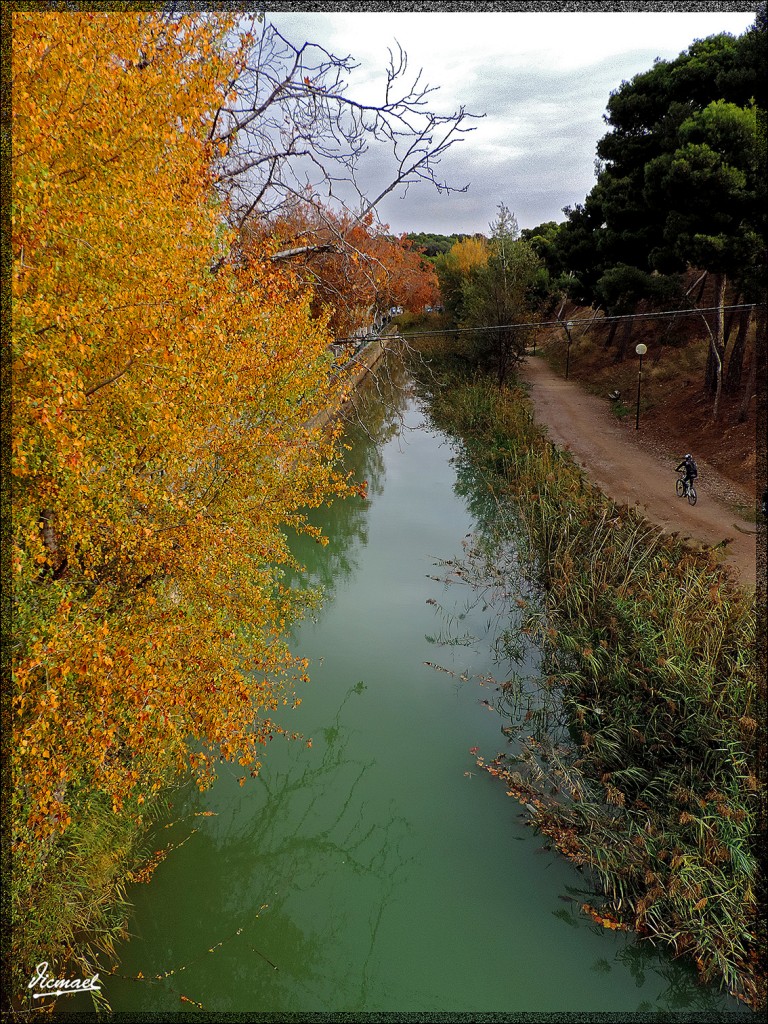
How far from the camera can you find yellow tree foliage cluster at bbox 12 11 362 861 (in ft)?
12.9

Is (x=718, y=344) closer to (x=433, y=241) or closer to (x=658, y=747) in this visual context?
(x=658, y=747)

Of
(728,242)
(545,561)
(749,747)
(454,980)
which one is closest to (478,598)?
(545,561)

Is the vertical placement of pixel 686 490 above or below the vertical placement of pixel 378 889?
above

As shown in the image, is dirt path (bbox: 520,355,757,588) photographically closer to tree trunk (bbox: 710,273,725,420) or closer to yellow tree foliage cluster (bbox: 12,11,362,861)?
tree trunk (bbox: 710,273,725,420)

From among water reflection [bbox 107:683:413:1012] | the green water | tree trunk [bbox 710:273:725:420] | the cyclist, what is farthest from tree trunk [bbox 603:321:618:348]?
water reflection [bbox 107:683:413:1012]

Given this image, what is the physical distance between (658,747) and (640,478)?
10.1m

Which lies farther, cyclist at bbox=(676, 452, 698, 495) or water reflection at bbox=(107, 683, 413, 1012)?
cyclist at bbox=(676, 452, 698, 495)

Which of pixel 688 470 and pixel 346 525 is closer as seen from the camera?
pixel 688 470

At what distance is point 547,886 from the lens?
6227 millimetres

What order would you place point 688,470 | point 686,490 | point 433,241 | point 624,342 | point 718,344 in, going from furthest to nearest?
point 433,241
point 624,342
point 718,344
point 686,490
point 688,470

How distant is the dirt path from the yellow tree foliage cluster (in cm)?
744

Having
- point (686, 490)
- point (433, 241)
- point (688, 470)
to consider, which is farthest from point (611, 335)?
point (433, 241)

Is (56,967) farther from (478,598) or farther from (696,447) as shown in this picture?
(696,447)

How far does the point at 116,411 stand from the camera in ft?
16.2
